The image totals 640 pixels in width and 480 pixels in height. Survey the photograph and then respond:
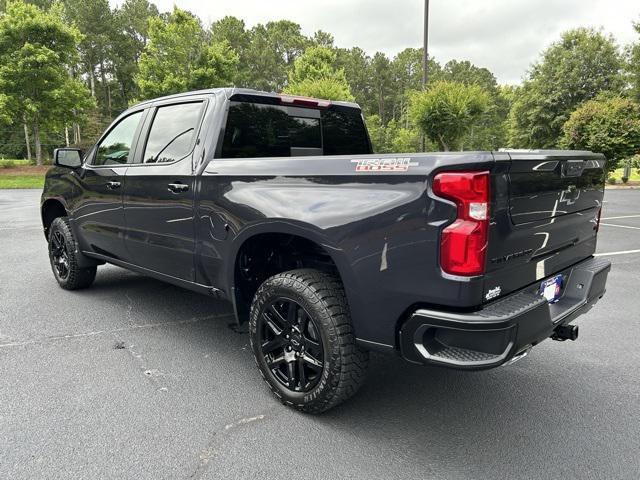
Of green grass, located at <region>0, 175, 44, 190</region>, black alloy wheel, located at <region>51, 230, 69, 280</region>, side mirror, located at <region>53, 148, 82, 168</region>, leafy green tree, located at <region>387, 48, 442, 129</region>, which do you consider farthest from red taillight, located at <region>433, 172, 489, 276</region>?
leafy green tree, located at <region>387, 48, 442, 129</region>

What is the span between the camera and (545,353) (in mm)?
3602

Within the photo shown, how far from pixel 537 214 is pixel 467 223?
0.54 m

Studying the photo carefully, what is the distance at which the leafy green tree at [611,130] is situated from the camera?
2338 centimetres

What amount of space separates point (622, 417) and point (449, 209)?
177cm

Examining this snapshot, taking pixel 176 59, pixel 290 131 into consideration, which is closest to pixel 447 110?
pixel 176 59

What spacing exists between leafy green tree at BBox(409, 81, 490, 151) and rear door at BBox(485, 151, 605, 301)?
16.4 metres

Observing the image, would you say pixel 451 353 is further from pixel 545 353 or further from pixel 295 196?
pixel 545 353

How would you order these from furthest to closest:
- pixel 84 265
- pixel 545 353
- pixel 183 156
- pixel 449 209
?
pixel 84 265 → pixel 545 353 → pixel 183 156 → pixel 449 209

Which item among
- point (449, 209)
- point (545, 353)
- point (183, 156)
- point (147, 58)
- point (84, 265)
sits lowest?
point (545, 353)

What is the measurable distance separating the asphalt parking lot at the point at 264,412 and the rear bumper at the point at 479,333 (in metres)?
0.58

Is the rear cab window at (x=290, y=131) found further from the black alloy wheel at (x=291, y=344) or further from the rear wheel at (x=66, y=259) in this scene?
the rear wheel at (x=66, y=259)

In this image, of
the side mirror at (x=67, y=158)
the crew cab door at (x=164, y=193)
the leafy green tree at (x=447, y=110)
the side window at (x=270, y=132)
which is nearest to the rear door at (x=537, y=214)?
the side window at (x=270, y=132)

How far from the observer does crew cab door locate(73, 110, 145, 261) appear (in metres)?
3.98

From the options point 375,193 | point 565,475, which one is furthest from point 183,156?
point 565,475
